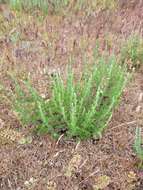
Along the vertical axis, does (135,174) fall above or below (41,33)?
below

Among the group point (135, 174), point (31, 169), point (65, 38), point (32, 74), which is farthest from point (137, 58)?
point (31, 169)

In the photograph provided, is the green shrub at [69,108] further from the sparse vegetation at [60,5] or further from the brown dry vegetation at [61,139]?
the sparse vegetation at [60,5]

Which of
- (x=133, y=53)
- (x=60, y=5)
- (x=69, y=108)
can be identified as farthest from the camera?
(x=60, y=5)

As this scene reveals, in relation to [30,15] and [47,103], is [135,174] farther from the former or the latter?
[30,15]

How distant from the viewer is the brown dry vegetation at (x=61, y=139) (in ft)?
7.68

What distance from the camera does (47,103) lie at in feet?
8.27

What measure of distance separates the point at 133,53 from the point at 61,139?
39.9 inches

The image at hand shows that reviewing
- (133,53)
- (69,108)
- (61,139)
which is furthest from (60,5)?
(61,139)

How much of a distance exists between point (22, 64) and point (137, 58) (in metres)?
0.93

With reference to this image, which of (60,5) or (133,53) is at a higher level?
(60,5)

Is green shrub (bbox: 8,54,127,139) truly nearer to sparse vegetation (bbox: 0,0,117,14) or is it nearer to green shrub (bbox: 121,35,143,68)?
green shrub (bbox: 121,35,143,68)

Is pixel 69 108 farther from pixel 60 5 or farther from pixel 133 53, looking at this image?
pixel 60 5

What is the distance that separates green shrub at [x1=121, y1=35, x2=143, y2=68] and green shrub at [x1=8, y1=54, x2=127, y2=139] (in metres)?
0.45

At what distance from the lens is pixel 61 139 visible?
2496 millimetres
